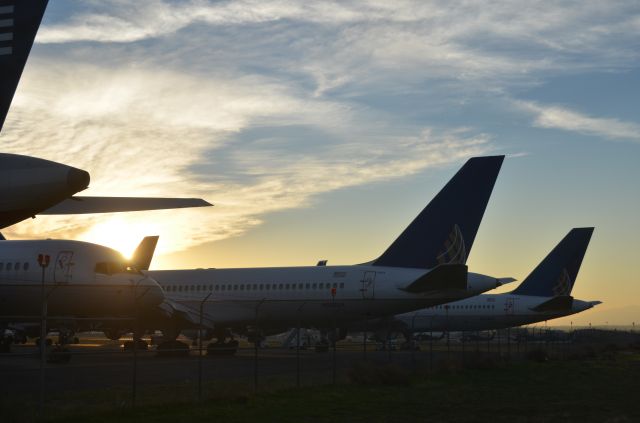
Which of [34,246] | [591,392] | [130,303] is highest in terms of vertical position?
[34,246]

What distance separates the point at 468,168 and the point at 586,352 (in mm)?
17713

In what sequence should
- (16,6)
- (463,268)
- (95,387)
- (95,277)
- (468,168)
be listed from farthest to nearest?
(468,168), (463,268), (95,277), (95,387), (16,6)

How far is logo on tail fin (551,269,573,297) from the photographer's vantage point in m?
55.0

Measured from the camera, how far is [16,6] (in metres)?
6.68

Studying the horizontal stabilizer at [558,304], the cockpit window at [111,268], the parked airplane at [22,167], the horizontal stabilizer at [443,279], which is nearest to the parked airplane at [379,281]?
the horizontal stabilizer at [443,279]

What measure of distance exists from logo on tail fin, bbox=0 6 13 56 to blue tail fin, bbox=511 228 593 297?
52.1 m

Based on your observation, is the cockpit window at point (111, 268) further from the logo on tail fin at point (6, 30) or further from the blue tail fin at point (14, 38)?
the logo on tail fin at point (6, 30)

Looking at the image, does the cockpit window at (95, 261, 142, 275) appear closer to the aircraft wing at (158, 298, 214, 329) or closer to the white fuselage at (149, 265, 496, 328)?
the aircraft wing at (158, 298, 214, 329)

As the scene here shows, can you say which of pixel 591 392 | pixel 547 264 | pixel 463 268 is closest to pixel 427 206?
pixel 463 268

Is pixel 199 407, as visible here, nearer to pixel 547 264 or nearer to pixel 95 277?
pixel 95 277

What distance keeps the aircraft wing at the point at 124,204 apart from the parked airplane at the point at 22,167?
134 centimetres

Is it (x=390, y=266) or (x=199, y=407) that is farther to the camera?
(x=390, y=266)

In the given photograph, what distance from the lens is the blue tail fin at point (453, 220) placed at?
3509cm

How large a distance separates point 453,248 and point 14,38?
29.7 m
